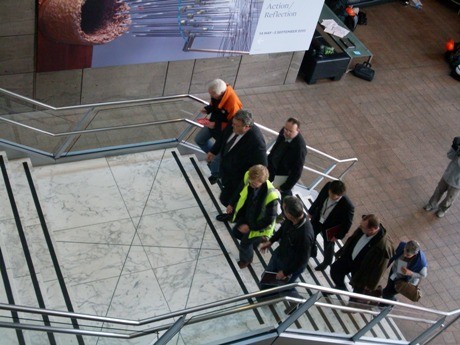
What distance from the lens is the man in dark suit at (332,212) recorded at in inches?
300

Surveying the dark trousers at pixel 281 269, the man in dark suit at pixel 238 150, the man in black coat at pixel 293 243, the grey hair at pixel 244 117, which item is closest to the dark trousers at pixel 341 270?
the dark trousers at pixel 281 269

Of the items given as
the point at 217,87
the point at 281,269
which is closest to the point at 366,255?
the point at 281,269

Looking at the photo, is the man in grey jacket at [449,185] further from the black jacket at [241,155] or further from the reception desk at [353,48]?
the black jacket at [241,155]

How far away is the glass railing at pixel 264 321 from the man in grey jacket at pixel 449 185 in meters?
2.64

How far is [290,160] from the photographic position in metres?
8.06

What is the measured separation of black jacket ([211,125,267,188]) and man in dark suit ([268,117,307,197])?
353 millimetres

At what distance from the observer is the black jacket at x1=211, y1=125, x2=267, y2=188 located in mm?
7660

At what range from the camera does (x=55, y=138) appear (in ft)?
27.0

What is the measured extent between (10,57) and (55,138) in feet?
6.92

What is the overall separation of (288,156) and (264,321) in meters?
1.88

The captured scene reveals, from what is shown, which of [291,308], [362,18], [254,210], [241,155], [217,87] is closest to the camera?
[291,308]

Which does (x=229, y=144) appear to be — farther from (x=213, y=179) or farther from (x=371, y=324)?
(x=371, y=324)

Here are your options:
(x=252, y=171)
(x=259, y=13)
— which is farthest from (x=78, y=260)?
(x=259, y=13)

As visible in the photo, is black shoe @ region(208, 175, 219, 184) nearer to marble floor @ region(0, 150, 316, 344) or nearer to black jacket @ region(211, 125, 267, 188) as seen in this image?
marble floor @ region(0, 150, 316, 344)
